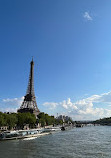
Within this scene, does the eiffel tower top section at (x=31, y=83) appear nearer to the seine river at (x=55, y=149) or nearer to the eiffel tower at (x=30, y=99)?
the eiffel tower at (x=30, y=99)

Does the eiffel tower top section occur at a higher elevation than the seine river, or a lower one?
higher

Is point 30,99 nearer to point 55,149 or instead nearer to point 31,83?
point 31,83

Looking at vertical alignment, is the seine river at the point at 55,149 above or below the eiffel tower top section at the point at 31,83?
below

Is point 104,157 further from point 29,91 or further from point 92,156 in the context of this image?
point 29,91

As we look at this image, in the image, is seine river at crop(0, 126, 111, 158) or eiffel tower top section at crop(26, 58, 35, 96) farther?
eiffel tower top section at crop(26, 58, 35, 96)

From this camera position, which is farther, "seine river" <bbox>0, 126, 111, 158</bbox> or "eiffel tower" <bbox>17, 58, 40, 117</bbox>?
"eiffel tower" <bbox>17, 58, 40, 117</bbox>

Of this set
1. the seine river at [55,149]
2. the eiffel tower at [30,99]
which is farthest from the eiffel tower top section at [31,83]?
the seine river at [55,149]

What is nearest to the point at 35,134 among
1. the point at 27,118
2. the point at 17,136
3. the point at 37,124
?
the point at 17,136

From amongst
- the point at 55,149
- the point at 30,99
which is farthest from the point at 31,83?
the point at 55,149

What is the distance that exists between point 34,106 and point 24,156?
91170mm

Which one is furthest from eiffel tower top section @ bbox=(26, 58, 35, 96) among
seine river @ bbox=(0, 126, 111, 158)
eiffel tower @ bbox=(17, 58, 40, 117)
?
seine river @ bbox=(0, 126, 111, 158)

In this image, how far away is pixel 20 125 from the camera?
86312mm

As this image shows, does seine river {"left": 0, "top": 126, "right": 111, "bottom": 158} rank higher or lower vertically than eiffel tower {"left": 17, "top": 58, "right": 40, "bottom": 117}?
lower

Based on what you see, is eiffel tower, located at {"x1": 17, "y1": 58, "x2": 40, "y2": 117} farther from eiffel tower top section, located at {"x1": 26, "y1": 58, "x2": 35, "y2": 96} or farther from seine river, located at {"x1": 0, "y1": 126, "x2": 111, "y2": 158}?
seine river, located at {"x1": 0, "y1": 126, "x2": 111, "y2": 158}
